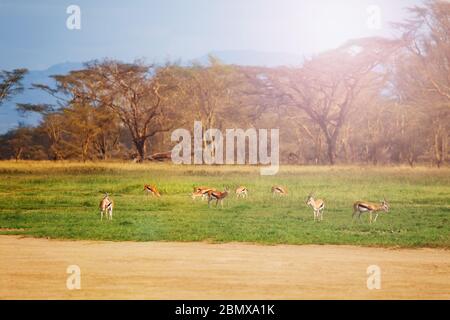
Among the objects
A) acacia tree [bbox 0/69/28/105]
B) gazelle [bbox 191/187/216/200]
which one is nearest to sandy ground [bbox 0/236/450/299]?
gazelle [bbox 191/187/216/200]

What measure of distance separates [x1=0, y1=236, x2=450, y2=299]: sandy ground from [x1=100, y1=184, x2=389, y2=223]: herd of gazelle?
2.55 m

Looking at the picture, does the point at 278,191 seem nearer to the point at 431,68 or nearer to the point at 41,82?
the point at 431,68

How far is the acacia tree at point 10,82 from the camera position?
36.3 metres

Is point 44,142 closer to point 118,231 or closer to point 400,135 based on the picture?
point 400,135

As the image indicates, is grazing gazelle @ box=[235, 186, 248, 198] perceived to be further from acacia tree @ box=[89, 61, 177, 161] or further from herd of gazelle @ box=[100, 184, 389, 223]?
acacia tree @ box=[89, 61, 177, 161]

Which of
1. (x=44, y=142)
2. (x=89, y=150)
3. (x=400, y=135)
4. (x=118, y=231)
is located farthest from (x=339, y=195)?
(x=44, y=142)

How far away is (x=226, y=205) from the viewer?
59.5 feet

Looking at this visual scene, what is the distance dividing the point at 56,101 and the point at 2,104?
2405 mm

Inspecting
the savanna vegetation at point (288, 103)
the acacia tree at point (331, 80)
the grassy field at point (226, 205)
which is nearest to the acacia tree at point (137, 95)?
the savanna vegetation at point (288, 103)

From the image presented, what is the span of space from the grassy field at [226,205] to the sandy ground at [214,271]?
91cm

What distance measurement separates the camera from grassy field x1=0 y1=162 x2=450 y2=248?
13.4 metres

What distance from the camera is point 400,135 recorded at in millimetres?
36781

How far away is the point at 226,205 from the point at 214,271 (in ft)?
26.6

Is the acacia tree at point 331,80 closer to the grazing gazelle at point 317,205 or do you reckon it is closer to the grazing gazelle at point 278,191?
the grazing gazelle at point 278,191
